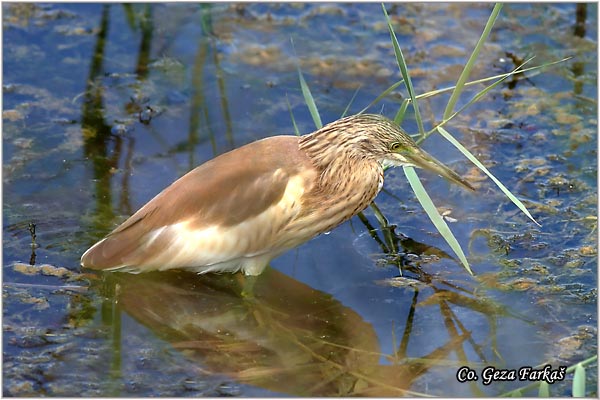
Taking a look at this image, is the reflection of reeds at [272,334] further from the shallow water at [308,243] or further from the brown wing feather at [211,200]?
the brown wing feather at [211,200]

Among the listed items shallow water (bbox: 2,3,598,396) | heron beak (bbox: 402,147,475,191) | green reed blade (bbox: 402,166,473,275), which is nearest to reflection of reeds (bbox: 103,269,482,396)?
shallow water (bbox: 2,3,598,396)

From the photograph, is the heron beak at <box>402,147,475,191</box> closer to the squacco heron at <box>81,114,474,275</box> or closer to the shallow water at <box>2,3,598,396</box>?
the squacco heron at <box>81,114,474,275</box>

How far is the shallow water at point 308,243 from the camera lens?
4.15 meters

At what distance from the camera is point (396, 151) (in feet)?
15.3

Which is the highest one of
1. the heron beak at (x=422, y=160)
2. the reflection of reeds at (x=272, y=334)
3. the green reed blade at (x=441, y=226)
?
the heron beak at (x=422, y=160)

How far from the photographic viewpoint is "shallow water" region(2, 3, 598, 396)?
4148mm

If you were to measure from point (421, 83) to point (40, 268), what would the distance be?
9.48ft

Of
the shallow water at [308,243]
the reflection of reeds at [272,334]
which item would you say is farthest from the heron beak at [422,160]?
the reflection of reeds at [272,334]

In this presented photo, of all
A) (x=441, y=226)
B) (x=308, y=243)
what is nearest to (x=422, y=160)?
(x=441, y=226)

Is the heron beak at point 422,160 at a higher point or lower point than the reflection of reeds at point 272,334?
higher

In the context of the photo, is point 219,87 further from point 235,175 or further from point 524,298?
point 524,298

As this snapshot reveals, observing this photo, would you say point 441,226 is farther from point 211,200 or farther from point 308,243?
point 211,200

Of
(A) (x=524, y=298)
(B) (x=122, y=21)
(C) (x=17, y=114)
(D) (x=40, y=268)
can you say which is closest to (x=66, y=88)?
(C) (x=17, y=114)

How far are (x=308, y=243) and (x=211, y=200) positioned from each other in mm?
724
